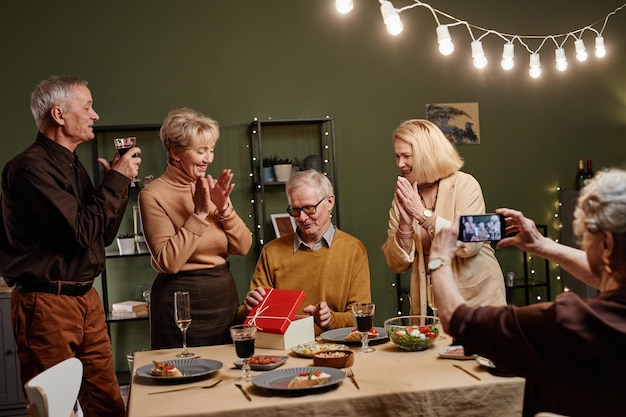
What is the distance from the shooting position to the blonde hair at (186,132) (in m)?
3.07

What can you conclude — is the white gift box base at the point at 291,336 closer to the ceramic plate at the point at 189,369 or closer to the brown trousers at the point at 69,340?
the ceramic plate at the point at 189,369

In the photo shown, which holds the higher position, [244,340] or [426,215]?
[426,215]

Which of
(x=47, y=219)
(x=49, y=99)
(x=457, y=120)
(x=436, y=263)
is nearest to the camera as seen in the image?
(x=436, y=263)

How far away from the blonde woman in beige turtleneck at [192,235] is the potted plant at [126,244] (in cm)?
196

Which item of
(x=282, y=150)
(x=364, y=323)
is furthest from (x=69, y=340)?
(x=282, y=150)

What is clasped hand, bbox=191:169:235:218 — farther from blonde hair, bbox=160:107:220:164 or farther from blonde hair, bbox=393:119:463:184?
blonde hair, bbox=393:119:463:184

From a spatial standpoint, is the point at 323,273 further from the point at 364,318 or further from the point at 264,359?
the point at 264,359

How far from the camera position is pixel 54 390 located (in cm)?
208

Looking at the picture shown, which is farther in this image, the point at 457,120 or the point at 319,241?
the point at 457,120

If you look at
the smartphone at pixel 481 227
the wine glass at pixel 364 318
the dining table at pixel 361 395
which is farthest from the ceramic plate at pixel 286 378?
the smartphone at pixel 481 227

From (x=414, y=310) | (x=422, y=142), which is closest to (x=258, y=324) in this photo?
(x=414, y=310)

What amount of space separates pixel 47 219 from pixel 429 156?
1626mm

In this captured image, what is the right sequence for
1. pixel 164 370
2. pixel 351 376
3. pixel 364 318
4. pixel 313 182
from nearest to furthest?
pixel 351 376 < pixel 164 370 < pixel 364 318 < pixel 313 182

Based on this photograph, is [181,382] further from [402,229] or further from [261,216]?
[261,216]
